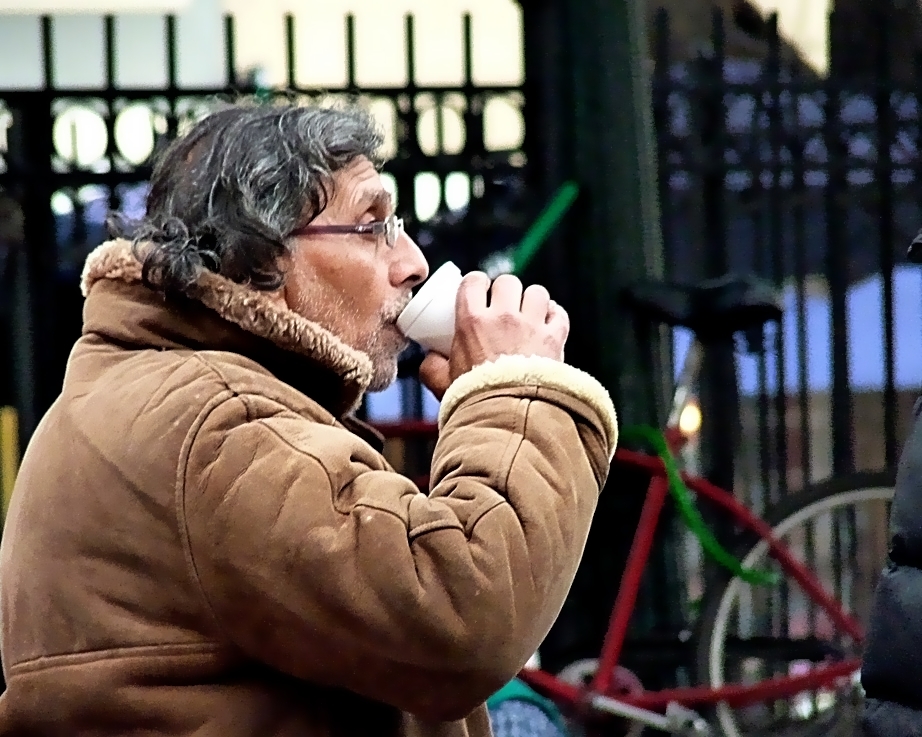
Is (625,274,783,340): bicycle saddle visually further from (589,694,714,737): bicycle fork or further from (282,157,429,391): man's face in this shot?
(282,157,429,391): man's face

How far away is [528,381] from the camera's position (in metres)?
1.52

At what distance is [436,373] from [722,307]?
1.75m

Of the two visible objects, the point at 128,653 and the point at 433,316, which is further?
the point at 433,316

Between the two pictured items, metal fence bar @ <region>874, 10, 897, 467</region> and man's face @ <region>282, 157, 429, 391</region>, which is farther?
metal fence bar @ <region>874, 10, 897, 467</region>

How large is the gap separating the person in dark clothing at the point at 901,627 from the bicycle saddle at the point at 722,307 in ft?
6.11

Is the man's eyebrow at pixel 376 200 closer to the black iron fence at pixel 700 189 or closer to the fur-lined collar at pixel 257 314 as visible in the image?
the fur-lined collar at pixel 257 314

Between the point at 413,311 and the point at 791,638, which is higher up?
the point at 413,311

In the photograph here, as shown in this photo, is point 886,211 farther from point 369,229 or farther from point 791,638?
point 369,229

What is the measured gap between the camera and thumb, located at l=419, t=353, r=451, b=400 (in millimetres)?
1746

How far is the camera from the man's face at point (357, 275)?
1644 mm

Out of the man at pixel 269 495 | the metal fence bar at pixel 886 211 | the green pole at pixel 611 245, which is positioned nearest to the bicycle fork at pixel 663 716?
the green pole at pixel 611 245

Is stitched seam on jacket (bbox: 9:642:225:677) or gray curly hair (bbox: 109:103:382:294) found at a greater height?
gray curly hair (bbox: 109:103:382:294)

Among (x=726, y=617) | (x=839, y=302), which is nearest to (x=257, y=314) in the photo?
(x=726, y=617)

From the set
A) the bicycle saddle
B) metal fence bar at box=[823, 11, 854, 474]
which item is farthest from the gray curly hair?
metal fence bar at box=[823, 11, 854, 474]
